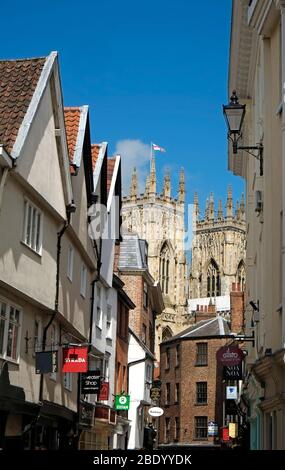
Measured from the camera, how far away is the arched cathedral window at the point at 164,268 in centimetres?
15325

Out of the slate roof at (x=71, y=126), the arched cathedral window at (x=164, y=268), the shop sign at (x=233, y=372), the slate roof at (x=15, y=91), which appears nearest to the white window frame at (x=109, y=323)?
the shop sign at (x=233, y=372)

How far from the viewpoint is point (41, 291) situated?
20.6m

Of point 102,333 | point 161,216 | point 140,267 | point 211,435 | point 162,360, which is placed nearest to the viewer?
point 102,333

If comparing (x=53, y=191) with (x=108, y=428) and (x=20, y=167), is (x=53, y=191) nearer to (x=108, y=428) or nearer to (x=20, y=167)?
(x=20, y=167)

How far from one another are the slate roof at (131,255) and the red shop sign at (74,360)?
1093 inches

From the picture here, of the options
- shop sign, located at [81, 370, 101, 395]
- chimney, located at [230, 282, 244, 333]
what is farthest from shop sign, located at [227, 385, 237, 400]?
shop sign, located at [81, 370, 101, 395]

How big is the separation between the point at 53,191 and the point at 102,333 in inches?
477

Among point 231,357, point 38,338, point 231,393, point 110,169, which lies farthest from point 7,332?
point 231,393

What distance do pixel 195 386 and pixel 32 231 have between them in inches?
1892

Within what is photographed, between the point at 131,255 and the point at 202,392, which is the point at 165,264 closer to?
the point at 202,392

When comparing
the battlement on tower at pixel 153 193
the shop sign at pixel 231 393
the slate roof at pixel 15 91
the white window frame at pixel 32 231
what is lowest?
the shop sign at pixel 231 393

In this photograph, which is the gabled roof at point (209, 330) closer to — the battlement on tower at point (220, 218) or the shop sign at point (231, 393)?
the shop sign at point (231, 393)

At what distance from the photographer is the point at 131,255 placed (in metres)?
51.8

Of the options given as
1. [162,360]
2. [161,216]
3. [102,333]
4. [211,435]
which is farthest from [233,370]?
[161,216]
